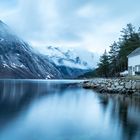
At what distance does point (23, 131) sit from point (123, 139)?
17.4ft

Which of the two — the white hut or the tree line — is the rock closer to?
the white hut

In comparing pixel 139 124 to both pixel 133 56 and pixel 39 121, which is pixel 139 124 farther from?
pixel 133 56

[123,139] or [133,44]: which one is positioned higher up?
[133,44]

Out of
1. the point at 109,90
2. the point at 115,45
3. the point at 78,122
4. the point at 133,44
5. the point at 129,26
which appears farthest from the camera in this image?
the point at 115,45

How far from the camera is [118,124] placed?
17.4 meters

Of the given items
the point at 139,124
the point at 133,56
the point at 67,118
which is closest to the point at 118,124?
the point at 139,124

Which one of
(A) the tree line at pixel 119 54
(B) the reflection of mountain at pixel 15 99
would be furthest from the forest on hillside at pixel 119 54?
(B) the reflection of mountain at pixel 15 99

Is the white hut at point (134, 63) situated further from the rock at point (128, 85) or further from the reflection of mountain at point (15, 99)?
the reflection of mountain at point (15, 99)

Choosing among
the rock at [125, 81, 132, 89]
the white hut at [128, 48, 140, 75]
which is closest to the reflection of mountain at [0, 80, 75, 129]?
the rock at [125, 81, 132, 89]

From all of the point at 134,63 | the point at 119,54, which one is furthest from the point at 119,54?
the point at 134,63

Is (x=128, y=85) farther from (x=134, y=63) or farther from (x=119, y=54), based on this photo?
(x=119, y=54)

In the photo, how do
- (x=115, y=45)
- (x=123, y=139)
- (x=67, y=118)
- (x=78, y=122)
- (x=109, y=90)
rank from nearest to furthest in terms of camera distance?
(x=123, y=139)
(x=78, y=122)
(x=67, y=118)
(x=109, y=90)
(x=115, y=45)

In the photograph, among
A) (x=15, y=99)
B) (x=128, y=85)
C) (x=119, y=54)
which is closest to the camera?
(x=15, y=99)

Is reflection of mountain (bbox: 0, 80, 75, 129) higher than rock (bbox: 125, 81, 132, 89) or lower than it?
lower
